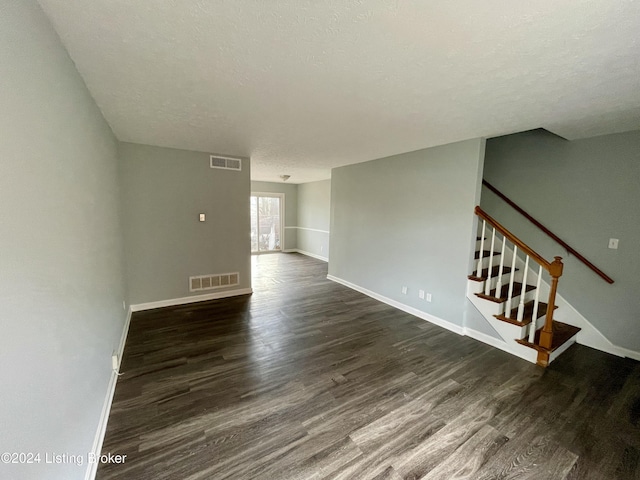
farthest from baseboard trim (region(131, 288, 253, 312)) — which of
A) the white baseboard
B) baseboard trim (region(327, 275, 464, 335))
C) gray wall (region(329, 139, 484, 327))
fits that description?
the white baseboard

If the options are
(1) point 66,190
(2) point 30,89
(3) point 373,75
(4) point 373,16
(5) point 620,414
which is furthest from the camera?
(5) point 620,414

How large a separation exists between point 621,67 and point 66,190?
10.6ft

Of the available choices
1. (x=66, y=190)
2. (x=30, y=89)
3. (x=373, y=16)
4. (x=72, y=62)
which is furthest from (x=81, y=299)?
(x=373, y=16)

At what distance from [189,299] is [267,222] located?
482 centimetres

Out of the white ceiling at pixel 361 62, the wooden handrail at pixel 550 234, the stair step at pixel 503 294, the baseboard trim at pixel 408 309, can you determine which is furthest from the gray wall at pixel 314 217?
the white ceiling at pixel 361 62

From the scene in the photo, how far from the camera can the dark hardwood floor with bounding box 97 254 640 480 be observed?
1.55 m

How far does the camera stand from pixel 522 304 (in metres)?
2.85

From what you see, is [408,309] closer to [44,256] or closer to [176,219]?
[176,219]

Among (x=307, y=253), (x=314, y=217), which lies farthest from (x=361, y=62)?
(x=307, y=253)

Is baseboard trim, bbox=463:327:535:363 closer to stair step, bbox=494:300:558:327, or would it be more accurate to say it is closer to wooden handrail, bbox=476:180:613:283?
stair step, bbox=494:300:558:327

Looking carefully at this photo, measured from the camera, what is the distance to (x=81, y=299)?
1501 millimetres

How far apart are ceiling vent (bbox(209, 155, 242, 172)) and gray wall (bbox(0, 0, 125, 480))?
2.31 metres

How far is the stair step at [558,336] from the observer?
105 inches

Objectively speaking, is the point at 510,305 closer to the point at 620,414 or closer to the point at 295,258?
the point at 620,414
